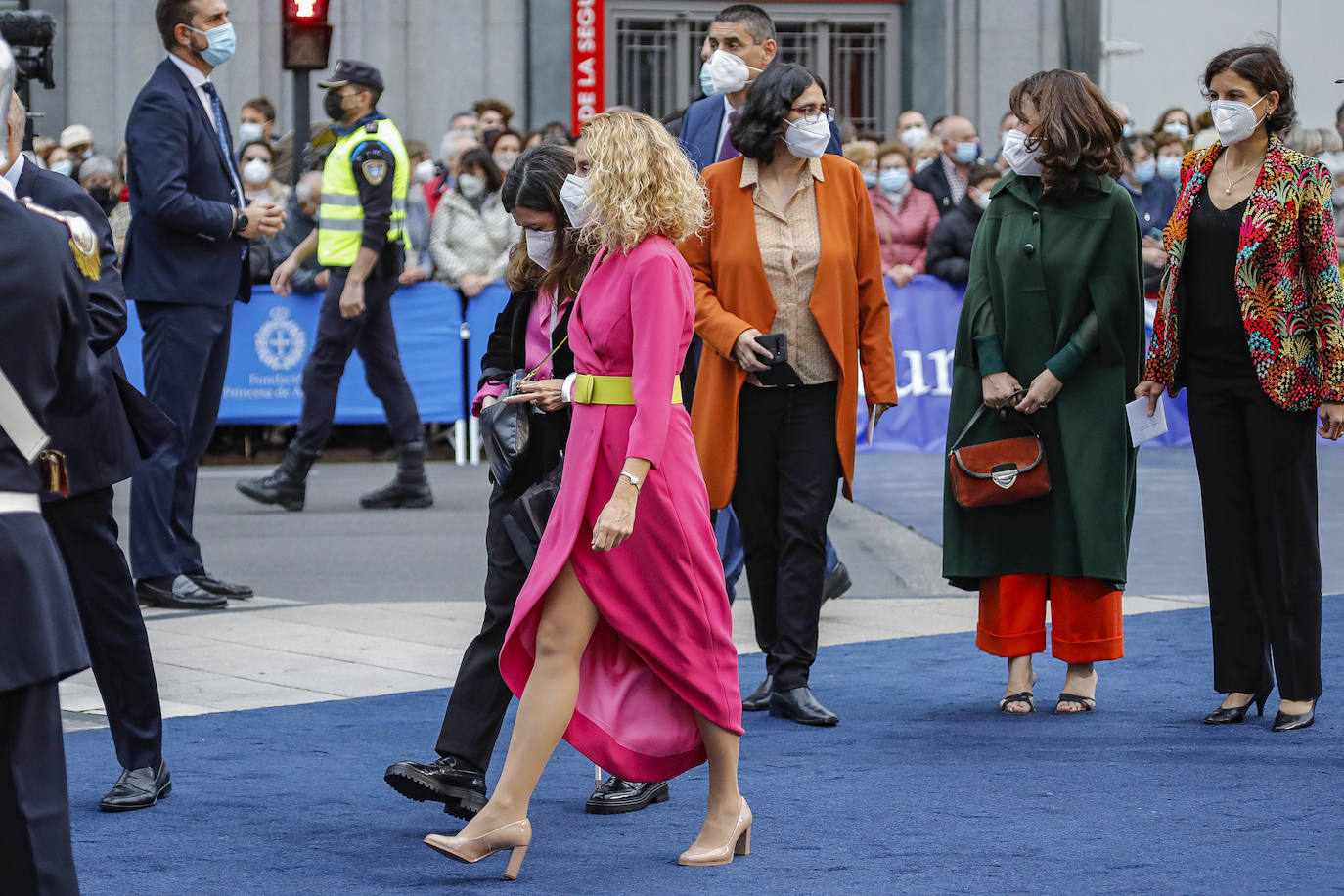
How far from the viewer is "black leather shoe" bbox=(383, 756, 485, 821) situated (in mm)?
4848

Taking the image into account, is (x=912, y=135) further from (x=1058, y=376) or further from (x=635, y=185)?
(x=635, y=185)

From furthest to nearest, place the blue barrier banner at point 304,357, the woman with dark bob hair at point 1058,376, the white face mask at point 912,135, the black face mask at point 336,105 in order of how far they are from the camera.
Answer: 1. the white face mask at point 912,135
2. the blue barrier banner at point 304,357
3. the black face mask at point 336,105
4. the woman with dark bob hair at point 1058,376

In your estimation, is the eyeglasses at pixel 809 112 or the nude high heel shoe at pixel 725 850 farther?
the eyeglasses at pixel 809 112

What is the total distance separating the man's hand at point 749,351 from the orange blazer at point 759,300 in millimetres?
58

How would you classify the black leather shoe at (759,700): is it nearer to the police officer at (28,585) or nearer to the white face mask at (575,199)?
the white face mask at (575,199)

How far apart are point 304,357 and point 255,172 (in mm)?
1704

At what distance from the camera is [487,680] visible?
199 inches

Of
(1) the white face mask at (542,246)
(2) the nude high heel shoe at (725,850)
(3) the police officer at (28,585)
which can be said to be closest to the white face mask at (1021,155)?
(1) the white face mask at (542,246)

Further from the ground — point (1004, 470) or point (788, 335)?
point (788, 335)

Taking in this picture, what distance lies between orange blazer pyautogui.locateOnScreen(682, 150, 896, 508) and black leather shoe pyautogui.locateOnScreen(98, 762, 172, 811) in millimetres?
2001

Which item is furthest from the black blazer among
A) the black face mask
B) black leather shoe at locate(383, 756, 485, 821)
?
the black face mask

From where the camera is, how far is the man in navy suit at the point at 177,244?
805 centimetres

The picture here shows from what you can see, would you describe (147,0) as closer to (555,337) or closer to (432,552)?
(432,552)

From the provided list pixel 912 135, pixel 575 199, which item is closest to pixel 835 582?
pixel 575 199
